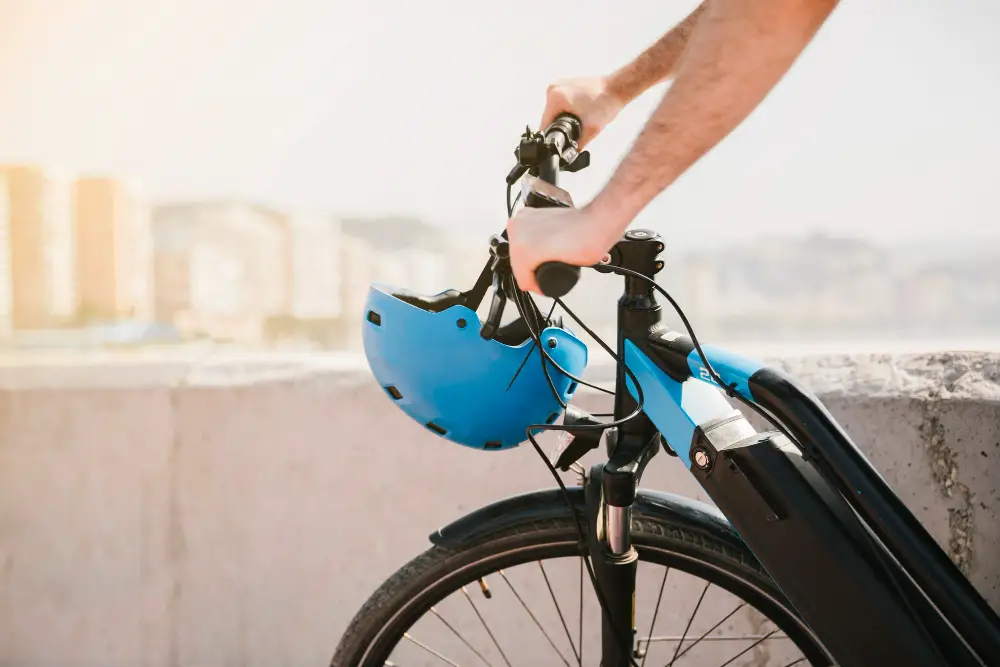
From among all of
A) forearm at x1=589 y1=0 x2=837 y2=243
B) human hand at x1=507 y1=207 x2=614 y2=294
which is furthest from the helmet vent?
forearm at x1=589 y1=0 x2=837 y2=243

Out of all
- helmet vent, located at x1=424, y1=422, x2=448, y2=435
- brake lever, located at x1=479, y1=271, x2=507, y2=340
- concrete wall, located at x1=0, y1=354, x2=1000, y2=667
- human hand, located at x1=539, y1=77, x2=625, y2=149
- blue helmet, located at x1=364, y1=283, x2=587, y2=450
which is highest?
human hand, located at x1=539, y1=77, x2=625, y2=149

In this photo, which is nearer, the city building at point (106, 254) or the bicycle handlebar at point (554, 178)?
the bicycle handlebar at point (554, 178)

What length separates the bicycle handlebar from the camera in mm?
1007

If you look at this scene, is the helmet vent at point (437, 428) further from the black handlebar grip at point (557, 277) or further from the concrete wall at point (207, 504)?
the concrete wall at point (207, 504)

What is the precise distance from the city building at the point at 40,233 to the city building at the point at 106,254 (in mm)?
985

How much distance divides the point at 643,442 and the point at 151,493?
1580 mm

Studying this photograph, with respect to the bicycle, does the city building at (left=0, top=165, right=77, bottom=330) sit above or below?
above

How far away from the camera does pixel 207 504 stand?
2215 millimetres

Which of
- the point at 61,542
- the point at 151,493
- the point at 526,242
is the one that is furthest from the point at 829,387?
the point at 61,542

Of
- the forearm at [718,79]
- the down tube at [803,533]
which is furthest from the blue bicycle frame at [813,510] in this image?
the forearm at [718,79]

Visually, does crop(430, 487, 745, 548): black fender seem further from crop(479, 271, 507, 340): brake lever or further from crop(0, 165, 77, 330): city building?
crop(0, 165, 77, 330): city building

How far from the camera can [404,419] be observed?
7.11 feet

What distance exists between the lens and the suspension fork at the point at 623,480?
1.20 metres

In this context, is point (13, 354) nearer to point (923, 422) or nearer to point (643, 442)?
point (643, 442)
